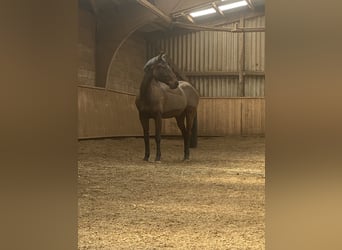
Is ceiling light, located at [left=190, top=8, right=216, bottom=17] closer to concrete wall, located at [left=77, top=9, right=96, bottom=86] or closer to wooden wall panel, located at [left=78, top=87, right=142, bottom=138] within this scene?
concrete wall, located at [left=77, top=9, right=96, bottom=86]

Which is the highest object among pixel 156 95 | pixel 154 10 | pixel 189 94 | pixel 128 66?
pixel 154 10

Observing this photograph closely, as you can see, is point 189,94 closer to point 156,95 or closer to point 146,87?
point 156,95

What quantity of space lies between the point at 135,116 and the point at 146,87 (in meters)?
5.45

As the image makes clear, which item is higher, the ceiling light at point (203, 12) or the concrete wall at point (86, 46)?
the ceiling light at point (203, 12)

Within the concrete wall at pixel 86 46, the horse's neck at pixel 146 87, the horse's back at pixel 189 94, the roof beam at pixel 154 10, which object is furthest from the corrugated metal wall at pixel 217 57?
the horse's neck at pixel 146 87

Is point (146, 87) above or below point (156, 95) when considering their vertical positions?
above

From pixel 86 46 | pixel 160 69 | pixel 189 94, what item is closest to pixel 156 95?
pixel 160 69

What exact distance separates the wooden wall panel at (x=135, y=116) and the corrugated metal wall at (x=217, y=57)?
140 cm

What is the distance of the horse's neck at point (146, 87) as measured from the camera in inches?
305

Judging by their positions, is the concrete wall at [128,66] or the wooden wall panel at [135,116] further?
the concrete wall at [128,66]

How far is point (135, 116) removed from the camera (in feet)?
43.2

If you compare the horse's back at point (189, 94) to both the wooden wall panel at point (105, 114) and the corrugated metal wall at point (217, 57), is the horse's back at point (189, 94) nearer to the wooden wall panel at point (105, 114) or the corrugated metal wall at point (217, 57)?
the wooden wall panel at point (105, 114)
